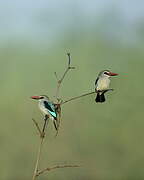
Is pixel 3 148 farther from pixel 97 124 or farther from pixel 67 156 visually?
pixel 97 124

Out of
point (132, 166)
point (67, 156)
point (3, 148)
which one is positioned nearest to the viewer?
point (67, 156)

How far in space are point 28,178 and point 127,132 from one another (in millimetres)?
2773

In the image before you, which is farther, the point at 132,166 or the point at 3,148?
the point at 132,166

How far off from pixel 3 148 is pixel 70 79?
235 cm

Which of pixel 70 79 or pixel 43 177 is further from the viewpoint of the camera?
pixel 70 79

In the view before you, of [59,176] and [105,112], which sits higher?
[105,112]

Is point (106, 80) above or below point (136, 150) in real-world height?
above

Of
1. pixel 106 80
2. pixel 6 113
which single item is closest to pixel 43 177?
pixel 6 113

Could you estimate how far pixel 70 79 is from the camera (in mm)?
12000

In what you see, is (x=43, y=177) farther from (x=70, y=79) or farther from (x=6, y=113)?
(x=70, y=79)

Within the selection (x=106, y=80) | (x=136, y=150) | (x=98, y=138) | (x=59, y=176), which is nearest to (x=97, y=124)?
(x=98, y=138)

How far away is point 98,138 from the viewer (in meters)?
11.9

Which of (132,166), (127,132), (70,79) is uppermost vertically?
(70,79)

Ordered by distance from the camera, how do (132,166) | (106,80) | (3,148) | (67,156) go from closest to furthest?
(106,80) < (67,156) < (3,148) < (132,166)
